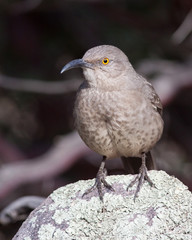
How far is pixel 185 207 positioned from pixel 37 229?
0.80 m

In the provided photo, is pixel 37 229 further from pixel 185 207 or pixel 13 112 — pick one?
pixel 13 112

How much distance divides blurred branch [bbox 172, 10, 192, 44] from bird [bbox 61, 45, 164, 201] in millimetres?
2293

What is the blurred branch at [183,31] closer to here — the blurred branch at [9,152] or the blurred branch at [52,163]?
the blurred branch at [52,163]

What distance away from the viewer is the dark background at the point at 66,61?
677 cm

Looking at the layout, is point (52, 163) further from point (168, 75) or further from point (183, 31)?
point (183, 31)

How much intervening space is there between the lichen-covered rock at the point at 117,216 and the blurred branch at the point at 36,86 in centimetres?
277

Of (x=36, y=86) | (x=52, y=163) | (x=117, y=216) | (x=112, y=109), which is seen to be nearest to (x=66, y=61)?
(x=36, y=86)

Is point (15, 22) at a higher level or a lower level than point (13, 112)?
higher

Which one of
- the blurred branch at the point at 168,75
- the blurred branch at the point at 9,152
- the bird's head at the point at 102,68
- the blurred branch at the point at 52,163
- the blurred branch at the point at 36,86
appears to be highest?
the bird's head at the point at 102,68

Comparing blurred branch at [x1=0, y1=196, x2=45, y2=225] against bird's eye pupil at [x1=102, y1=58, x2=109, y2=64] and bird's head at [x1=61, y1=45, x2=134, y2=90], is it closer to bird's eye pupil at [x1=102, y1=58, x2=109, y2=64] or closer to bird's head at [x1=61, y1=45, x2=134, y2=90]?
bird's head at [x1=61, y1=45, x2=134, y2=90]

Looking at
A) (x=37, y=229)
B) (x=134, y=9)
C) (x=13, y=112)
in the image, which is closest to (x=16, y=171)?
(x=13, y=112)

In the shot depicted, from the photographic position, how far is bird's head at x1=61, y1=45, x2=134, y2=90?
15.3ft

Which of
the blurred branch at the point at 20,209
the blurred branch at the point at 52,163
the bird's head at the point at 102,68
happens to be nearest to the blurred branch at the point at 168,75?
the blurred branch at the point at 52,163

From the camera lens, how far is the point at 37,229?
3.61 meters
